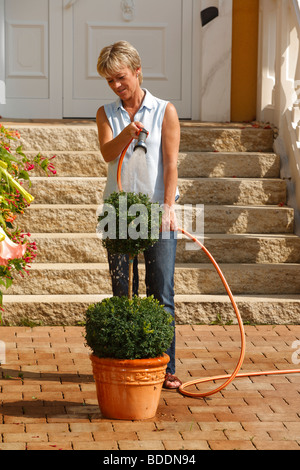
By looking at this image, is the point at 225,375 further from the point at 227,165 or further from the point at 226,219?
the point at 227,165

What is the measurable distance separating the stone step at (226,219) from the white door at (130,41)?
179cm

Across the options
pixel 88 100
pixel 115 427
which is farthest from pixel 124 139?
pixel 88 100

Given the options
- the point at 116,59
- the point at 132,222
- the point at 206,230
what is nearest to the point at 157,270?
the point at 132,222

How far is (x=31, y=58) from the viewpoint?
7.76 metres

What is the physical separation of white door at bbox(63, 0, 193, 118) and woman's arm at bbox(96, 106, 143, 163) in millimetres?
3694

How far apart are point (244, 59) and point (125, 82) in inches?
160

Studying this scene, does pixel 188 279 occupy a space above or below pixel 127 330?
below

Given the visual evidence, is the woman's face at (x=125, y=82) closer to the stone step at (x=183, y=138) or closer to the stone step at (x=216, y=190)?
the stone step at (x=216, y=190)

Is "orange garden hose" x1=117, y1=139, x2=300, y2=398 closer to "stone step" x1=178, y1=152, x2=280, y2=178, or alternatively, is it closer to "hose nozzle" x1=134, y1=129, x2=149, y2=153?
"hose nozzle" x1=134, y1=129, x2=149, y2=153

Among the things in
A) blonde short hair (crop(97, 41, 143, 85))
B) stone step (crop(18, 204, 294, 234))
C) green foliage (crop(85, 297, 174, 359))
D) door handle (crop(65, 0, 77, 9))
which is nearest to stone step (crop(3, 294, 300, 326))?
stone step (crop(18, 204, 294, 234))

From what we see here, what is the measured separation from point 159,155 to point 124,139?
0.32m

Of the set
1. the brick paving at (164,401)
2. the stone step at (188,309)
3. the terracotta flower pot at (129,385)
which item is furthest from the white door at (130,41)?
the terracotta flower pot at (129,385)

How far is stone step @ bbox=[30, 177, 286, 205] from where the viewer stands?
6.43 metres

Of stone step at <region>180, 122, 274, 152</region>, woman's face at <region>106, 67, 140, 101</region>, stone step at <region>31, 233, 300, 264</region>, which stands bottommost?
stone step at <region>31, 233, 300, 264</region>
